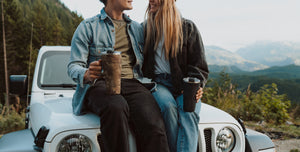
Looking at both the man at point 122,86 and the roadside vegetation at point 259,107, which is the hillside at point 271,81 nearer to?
the roadside vegetation at point 259,107

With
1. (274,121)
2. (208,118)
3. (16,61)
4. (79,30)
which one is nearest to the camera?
(208,118)

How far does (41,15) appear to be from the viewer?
147 feet

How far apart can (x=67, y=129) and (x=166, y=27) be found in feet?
4.48

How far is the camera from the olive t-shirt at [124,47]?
2457mm

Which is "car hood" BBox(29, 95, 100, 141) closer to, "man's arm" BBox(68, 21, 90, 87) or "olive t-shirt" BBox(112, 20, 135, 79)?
"man's arm" BBox(68, 21, 90, 87)

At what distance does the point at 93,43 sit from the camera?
2420mm

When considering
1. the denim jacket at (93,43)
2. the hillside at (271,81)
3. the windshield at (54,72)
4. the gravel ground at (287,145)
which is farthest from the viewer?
the hillside at (271,81)

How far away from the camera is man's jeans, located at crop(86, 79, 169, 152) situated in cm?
173

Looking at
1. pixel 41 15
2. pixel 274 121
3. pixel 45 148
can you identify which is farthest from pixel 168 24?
pixel 41 15

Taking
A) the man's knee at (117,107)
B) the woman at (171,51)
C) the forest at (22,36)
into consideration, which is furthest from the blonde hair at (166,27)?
the forest at (22,36)

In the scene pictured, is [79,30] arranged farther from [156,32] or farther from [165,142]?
[165,142]

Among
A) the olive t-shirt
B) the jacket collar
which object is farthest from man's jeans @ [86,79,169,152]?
the jacket collar

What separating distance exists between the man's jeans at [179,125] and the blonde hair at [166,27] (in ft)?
1.85

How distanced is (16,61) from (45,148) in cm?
4340
